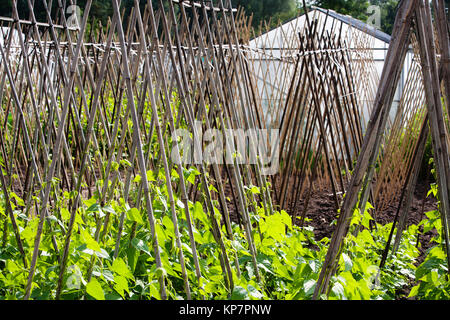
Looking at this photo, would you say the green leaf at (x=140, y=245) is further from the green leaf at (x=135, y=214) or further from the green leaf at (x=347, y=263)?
the green leaf at (x=347, y=263)

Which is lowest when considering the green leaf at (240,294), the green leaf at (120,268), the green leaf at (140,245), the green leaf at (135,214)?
the green leaf at (240,294)

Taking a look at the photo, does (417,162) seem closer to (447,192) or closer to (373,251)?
(447,192)

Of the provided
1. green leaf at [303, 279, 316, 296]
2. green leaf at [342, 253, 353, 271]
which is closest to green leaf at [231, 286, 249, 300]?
green leaf at [303, 279, 316, 296]

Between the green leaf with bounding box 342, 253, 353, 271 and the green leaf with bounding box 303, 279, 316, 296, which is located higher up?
the green leaf with bounding box 342, 253, 353, 271

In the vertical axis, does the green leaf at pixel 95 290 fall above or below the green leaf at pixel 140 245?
below

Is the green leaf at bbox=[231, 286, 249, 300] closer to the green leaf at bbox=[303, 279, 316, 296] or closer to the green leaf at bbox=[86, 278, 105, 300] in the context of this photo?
the green leaf at bbox=[303, 279, 316, 296]

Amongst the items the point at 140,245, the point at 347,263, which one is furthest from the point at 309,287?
the point at 140,245

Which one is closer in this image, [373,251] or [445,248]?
[445,248]

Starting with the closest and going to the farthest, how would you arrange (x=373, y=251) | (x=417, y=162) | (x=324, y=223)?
(x=417, y=162), (x=373, y=251), (x=324, y=223)

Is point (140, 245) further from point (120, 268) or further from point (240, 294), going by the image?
point (240, 294)

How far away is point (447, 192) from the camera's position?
59.6 inches

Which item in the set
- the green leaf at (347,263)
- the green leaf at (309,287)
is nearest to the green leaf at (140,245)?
the green leaf at (309,287)
